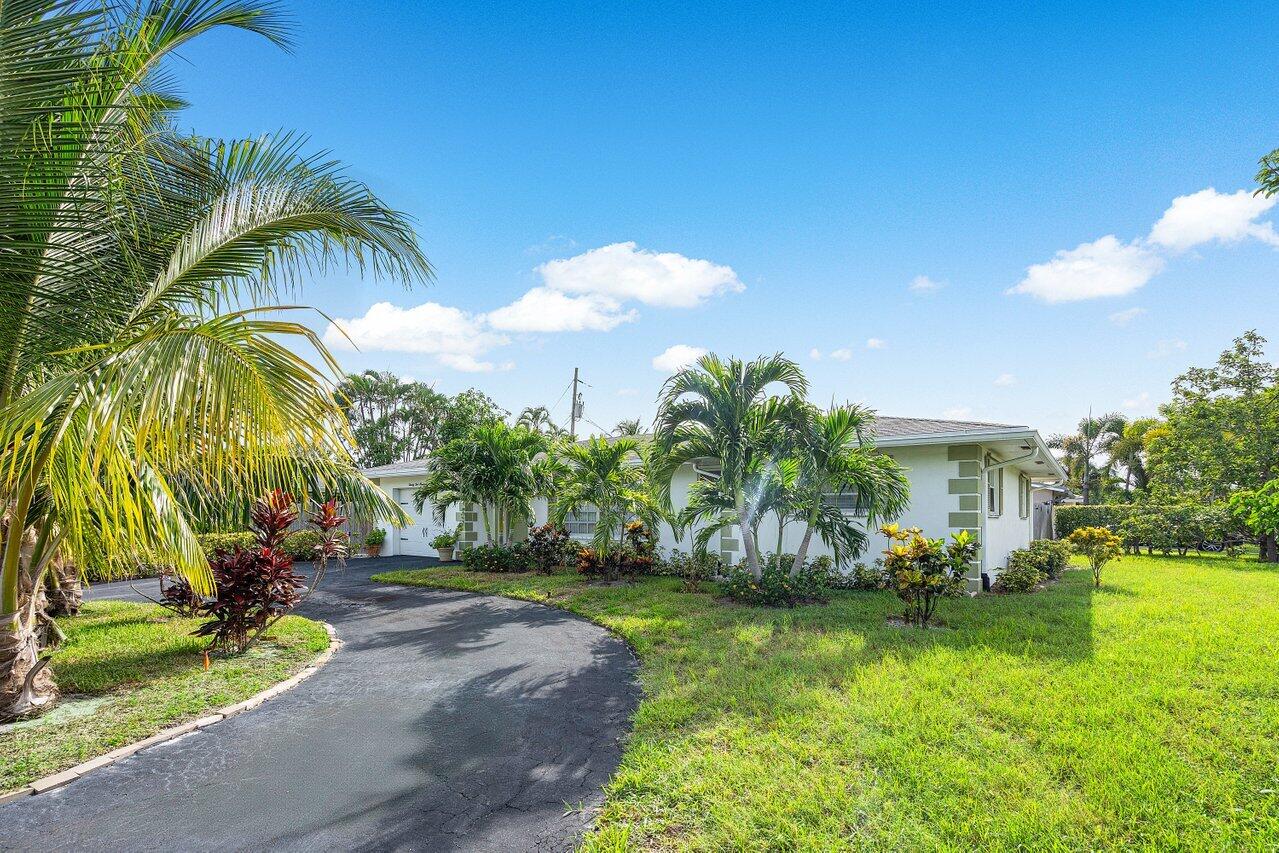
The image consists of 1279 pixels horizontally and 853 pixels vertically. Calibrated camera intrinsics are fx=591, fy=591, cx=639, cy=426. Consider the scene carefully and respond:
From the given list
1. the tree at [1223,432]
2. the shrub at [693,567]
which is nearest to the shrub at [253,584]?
the shrub at [693,567]

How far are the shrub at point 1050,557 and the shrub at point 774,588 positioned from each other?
694cm

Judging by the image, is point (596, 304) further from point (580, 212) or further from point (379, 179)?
point (379, 179)

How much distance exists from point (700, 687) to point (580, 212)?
10315 mm

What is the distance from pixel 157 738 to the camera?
468 cm

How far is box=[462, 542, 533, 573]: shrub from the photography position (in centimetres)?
→ 1541

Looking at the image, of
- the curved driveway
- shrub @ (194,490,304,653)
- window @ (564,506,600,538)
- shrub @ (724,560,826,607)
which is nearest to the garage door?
window @ (564,506,600,538)

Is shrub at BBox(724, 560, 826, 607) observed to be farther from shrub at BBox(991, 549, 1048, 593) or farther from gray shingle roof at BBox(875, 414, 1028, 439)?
shrub at BBox(991, 549, 1048, 593)

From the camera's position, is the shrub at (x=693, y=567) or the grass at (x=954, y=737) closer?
the grass at (x=954, y=737)

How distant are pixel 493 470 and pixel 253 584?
7.74m

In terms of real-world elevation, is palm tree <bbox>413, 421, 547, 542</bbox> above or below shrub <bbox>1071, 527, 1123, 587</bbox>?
above

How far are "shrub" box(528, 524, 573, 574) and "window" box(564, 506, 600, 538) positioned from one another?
2183 millimetres

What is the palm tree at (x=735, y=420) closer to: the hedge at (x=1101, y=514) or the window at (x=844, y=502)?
the window at (x=844, y=502)

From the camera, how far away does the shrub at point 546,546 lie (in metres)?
14.8

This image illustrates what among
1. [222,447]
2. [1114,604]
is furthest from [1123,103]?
[222,447]
